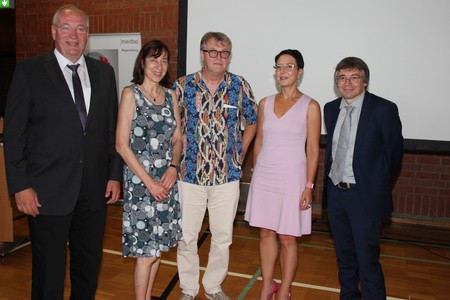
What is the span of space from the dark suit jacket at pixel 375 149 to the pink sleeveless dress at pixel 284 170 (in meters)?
0.35

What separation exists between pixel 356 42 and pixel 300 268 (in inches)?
82.9

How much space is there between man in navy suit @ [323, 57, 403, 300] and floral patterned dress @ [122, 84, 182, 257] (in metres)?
1.06

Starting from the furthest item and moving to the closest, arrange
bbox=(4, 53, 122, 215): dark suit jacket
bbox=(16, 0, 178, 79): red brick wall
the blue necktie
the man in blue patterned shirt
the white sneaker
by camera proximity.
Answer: bbox=(16, 0, 178, 79): red brick wall → the white sneaker → the man in blue patterned shirt → the blue necktie → bbox=(4, 53, 122, 215): dark suit jacket

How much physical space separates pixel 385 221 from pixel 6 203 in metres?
4.20

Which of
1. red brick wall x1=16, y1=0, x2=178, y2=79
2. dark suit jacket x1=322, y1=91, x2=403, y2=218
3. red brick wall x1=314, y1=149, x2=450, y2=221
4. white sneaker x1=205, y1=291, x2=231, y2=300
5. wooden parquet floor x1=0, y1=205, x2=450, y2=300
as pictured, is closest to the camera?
dark suit jacket x1=322, y1=91, x2=403, y2=218

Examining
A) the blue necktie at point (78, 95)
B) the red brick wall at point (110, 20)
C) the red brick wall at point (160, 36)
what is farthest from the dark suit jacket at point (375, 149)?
the red brick wall at point (110, 20)

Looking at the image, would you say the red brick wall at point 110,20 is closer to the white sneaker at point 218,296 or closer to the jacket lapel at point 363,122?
the white sneaker at point 218,296

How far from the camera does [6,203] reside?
372 cm

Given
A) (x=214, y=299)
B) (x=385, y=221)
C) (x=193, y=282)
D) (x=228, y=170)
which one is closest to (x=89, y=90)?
(x=228, y=170)

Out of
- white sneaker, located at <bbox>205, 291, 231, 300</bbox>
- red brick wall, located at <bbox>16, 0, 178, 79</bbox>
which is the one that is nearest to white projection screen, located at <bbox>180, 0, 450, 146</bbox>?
red brick wall, located at <bbox>16, 0, 178, 79</bbox>

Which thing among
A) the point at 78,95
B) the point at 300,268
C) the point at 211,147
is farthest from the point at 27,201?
the point at 300,268

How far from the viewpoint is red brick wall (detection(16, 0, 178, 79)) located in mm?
5586

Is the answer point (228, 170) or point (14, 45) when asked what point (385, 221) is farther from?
point (14, 45)

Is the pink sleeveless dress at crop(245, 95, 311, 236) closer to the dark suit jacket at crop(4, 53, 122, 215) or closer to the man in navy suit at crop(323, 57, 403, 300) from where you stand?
the man in navy suit at crop(323, 57, 403, 300)
